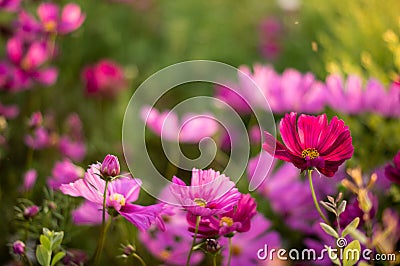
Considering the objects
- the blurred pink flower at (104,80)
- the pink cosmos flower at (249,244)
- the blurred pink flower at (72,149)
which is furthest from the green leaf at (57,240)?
the blurred pink flower at (104,80)

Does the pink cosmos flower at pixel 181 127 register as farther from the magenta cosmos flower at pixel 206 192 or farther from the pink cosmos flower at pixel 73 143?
the magenta cosmos flower at pixel 206 192

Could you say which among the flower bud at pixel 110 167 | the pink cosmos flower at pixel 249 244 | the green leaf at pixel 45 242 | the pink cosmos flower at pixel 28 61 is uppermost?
the pink cosmos flower at pixel 28 61

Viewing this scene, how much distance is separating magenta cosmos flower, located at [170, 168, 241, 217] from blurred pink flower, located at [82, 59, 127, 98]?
2.41 feet

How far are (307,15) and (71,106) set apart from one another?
0.62m

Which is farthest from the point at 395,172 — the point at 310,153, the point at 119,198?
the point at 119,198

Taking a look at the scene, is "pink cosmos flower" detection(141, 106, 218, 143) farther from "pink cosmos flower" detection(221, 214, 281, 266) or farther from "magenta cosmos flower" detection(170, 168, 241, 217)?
"magenta cosmos flower" detection(170, 168, 241, 217)

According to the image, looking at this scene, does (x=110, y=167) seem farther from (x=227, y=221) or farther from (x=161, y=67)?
(x=161, y=67)

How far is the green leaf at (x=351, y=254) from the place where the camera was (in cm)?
43

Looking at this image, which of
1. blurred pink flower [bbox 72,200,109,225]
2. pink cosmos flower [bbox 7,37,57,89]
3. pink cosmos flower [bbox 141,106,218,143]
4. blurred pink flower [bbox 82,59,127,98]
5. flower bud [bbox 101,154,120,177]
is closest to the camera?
flower bud [bbox 101,154,120,177]

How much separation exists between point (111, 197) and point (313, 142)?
0.15m

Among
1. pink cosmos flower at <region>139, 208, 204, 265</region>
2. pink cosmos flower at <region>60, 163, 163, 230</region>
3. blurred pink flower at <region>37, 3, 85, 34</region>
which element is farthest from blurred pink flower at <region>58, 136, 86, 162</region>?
pink cosmos flower at <region>60, 163, 163, 230</region>

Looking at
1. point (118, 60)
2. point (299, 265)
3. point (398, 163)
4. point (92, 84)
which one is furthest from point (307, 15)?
point (398, 163)

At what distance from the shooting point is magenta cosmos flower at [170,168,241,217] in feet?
1.44

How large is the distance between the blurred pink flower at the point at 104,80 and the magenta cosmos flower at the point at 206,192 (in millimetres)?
735
